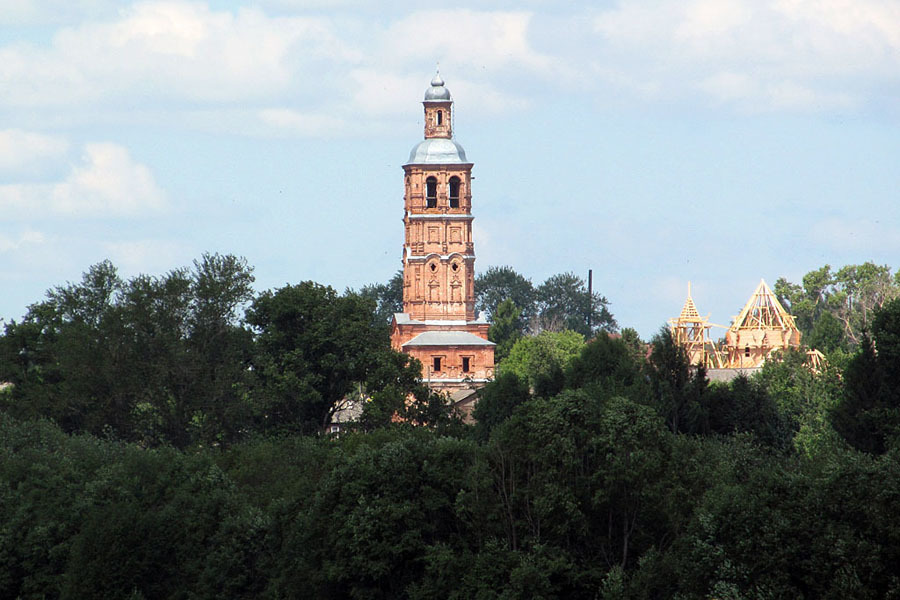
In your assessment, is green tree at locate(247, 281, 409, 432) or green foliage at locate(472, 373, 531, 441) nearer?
green foliage at locate(472, 373, 531, 441)

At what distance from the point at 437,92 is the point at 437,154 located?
215 inches

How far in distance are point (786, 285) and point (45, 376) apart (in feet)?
320

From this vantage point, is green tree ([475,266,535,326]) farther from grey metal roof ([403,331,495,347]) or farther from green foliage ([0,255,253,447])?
green foliage ([0,255,253,447])

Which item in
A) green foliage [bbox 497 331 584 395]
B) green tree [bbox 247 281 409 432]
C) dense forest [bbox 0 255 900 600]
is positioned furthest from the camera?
green foliage [bbox 497 331 584 395]

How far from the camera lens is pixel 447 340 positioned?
393 feet

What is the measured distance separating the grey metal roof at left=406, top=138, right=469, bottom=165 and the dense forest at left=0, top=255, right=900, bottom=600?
119ft

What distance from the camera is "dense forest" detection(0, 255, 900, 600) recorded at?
44.3 meters

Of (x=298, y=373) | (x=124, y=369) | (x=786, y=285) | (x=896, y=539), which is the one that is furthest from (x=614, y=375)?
(x=786, y=285)

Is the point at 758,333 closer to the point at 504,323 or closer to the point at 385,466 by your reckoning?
the point at 504,323

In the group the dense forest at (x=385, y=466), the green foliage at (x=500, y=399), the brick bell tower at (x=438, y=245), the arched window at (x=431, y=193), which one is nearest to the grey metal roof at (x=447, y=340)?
the brick bell tower at (x=438, y=245)

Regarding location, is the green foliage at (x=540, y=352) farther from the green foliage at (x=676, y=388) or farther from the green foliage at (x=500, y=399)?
the green foliage at (x=676, y=388)

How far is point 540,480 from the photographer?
47.7 meters

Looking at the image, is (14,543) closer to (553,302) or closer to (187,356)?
(187,356)

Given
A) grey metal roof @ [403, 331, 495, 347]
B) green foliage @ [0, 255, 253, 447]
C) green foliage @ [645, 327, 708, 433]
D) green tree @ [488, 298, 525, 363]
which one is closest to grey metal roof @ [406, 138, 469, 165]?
grey metal roof @ [403, 331, 495, 347]
